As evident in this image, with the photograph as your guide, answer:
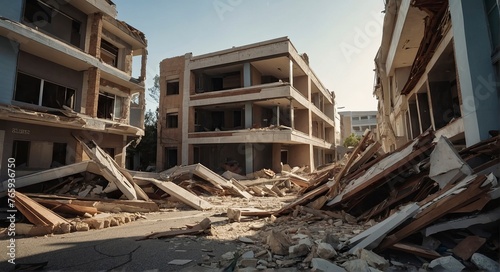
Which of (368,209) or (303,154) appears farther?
(303,154)

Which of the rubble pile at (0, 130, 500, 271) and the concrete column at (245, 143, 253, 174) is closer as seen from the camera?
the rubble pile at (0, 130, 500, 271)

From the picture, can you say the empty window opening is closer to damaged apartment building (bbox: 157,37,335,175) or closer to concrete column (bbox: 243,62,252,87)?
damaged apartment building (bbox: 157,37,335,175)

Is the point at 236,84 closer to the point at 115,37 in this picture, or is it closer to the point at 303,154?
the point at 303,154

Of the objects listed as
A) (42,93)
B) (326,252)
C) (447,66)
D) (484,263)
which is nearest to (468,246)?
(484,263)

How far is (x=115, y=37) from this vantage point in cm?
1412

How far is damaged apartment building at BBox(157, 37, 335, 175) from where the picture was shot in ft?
62.1

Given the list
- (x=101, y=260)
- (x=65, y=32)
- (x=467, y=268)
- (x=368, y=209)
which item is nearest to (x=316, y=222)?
(x=368, y=209)

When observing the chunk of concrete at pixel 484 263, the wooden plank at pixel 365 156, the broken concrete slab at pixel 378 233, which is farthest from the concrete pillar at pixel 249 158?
the chunk of concrete at pixel 484 263

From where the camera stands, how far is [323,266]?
9.82 feet

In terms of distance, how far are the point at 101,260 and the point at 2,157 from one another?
8.90m

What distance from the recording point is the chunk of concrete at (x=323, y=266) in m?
2.93

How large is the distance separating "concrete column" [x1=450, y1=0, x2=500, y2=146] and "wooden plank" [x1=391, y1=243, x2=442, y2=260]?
3201mm

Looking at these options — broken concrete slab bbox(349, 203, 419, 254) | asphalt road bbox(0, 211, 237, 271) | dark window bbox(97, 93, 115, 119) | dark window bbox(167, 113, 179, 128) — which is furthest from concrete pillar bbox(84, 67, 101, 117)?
broken concrete slab bbox(349, 203, 419, 254)

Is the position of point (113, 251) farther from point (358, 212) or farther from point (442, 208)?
point (358, 212)
